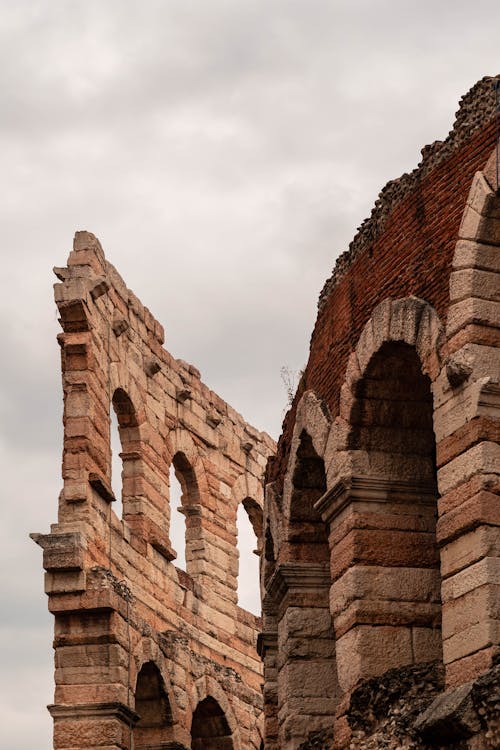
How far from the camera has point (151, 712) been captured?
1784 cm

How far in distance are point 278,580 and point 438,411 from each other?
3678mm

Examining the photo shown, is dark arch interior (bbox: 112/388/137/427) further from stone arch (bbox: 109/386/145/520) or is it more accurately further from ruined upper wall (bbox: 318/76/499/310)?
ruined upper wall (bbox: 318/76/499/310)

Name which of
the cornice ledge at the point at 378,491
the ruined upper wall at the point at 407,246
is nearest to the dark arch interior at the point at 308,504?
the ruined upper wall at the point at 407,246

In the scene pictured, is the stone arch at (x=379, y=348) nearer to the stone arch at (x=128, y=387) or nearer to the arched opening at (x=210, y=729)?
the stone arch at (x=128, y=387)

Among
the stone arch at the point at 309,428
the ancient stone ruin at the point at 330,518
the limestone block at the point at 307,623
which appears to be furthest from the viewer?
the limestone block at the point at 307,623

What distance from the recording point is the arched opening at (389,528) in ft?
36.6

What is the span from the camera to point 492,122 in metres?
10.4

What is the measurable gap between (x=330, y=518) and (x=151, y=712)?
6810mm

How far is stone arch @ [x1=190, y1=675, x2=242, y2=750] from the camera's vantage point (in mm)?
18969

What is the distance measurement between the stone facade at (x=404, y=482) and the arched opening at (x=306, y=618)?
0.05ft

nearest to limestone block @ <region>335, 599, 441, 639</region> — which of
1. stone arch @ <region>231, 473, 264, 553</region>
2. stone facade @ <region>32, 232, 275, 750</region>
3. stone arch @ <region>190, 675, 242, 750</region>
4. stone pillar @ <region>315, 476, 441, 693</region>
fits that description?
stone pillar @ <region>315, 476, 441, 693</region>

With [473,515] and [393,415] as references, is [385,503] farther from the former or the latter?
[473,515]

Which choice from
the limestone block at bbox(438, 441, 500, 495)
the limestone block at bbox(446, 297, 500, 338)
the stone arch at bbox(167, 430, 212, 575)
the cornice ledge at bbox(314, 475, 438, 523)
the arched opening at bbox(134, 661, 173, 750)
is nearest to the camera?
the limestone block at bbox(438, 441, 500, 495)

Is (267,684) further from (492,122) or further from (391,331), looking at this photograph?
(492,122)
